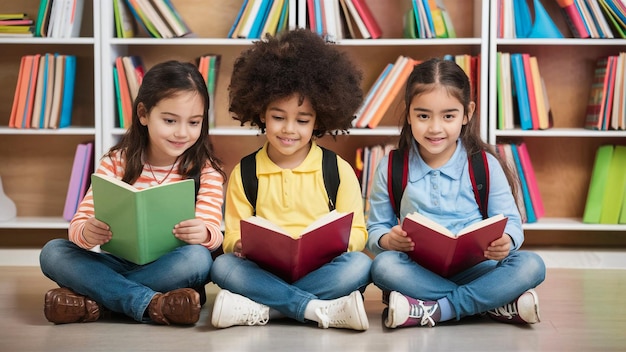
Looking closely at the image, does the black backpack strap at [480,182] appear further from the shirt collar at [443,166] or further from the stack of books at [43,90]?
the stack of books at [43,90]

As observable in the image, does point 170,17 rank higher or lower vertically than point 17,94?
higher

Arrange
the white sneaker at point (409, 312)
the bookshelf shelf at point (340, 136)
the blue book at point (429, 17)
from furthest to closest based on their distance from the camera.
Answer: the bookshelf shelf at point (340, 136) < the blue book at point (429, 17) < the white sneaker at point (409, 312)

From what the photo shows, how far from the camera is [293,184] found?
2.27 meters

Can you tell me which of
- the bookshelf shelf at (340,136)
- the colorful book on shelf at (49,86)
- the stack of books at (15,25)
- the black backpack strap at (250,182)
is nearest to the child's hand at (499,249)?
the black backpack strap at (250,182)

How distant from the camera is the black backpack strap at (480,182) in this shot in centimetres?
229

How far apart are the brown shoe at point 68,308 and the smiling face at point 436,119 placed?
0.97 meters

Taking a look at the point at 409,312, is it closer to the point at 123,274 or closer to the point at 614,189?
the point at 123,274

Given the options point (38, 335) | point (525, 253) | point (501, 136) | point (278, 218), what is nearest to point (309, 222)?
point (278, 218)

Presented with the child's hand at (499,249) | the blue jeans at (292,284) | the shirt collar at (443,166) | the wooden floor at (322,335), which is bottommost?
the wooden floor at (322,335)

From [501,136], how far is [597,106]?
0.37 m

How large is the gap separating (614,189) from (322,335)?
1610 millimetres

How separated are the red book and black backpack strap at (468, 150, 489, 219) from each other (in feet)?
3.23

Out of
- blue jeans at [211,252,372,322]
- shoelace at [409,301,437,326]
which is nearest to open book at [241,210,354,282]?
blue jeans at [211,252,372,322]

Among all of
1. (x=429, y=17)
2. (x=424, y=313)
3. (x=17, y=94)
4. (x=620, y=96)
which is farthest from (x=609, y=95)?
(x=17, y=94)
